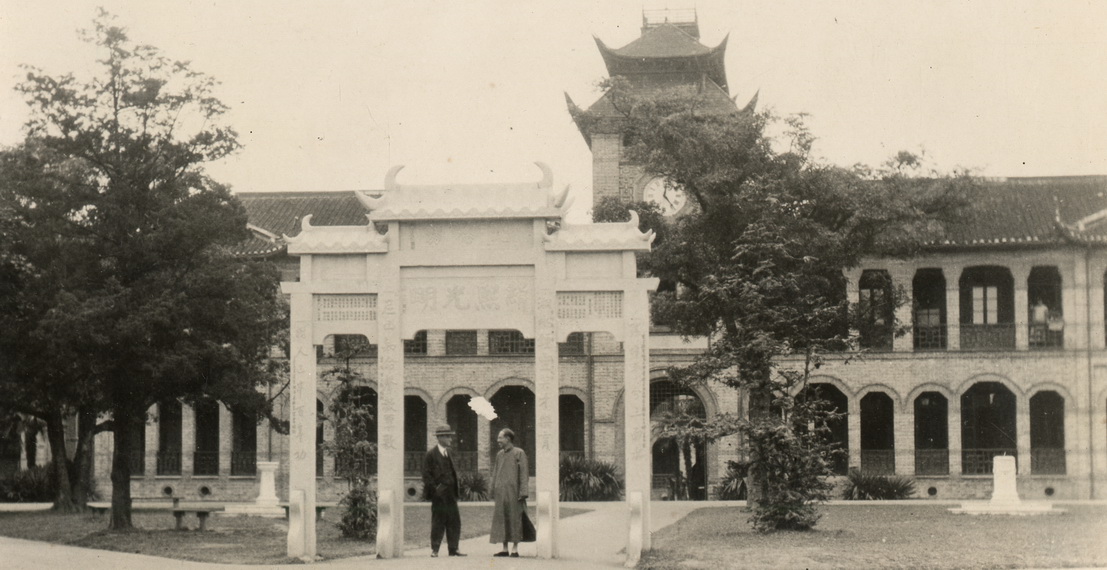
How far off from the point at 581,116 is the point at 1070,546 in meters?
12.5

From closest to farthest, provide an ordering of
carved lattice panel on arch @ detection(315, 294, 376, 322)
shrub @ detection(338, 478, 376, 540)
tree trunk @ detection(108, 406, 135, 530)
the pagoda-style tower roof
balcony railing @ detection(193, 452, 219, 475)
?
carved lattice panel on arch @ detection(315, 294, 376, 322) < shrub @ detection(338, 478, 376, 540) < tree trunk @ detection(108, 406, 135, 530) < the pagoda-style tower roof < balcony railing @ detection(193, 452, 219, 475)

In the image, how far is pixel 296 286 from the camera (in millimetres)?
13844

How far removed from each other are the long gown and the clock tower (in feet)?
54.3

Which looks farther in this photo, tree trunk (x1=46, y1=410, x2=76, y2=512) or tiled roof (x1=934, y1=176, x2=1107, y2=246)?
tiled roof (x1=934, y1=176, x2=1107, y2=246)

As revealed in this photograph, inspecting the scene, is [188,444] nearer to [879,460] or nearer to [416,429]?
[416,429]

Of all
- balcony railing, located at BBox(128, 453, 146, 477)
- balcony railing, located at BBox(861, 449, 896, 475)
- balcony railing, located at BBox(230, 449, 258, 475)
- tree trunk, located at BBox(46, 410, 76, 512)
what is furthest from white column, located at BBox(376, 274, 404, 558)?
balcony railing, located at BBox(128, 453, 146, 477)

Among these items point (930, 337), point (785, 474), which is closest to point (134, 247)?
point (785, 474)

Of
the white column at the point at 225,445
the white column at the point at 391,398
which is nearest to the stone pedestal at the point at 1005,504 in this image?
the white column at the point at 391,398

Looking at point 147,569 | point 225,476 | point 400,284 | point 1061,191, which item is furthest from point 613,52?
point 147,569

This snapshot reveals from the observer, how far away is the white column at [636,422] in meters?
13.2

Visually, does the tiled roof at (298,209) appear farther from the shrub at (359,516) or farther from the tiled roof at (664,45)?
the shrub at (359,516)

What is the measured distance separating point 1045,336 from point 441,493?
20.8 metres

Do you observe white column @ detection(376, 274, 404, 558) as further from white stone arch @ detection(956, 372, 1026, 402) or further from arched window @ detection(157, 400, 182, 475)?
arched window @ detection(157, 400, 182, 475)

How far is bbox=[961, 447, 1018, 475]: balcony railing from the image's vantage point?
3011 cm
